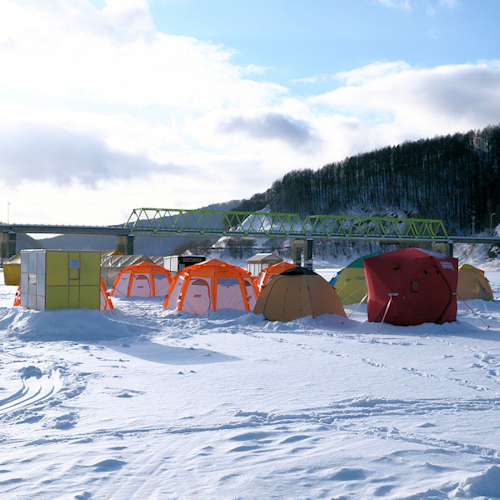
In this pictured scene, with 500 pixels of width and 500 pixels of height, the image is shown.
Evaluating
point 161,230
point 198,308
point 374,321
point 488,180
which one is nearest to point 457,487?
point 374,321

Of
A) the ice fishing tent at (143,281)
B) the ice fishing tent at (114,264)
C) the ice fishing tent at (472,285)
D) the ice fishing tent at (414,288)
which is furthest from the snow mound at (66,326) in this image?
the ice fishing tent at (114,264)

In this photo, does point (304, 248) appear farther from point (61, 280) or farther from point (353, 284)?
point (61, 280)

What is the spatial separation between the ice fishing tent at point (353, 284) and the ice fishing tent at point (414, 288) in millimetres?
5436

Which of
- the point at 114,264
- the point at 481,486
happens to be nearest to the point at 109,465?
the point at 481,486

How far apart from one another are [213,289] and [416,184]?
406ft

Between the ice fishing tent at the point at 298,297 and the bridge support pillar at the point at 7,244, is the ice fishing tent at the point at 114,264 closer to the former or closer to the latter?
the ice fishing tent at the point at 298,297

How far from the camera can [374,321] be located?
14.0 metres

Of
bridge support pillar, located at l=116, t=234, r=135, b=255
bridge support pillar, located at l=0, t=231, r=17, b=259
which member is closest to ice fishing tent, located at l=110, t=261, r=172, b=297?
bridge support pillar, located at l=116, t=234, r=135, b=255

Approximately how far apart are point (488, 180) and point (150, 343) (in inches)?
4988

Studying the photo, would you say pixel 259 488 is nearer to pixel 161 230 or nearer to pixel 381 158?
pixel 161 230

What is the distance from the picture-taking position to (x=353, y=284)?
1931 cm

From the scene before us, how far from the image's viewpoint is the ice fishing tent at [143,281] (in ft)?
77.9

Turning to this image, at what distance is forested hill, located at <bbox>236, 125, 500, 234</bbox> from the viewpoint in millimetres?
119250

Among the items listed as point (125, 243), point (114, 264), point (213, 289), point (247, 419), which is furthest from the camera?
point (125, 243)
